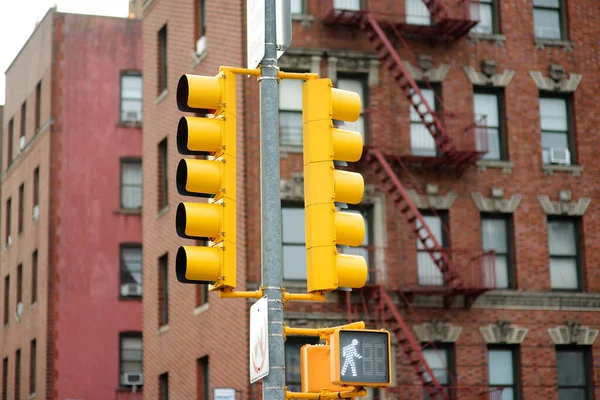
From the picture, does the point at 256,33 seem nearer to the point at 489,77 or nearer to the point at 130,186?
the point at 489,77

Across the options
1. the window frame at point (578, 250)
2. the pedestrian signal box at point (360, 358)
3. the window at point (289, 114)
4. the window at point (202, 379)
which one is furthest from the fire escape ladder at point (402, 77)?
the pedestrian signal box at point (360, 358)

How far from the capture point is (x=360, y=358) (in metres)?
9.33

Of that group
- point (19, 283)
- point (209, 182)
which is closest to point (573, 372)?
point (209, 182)

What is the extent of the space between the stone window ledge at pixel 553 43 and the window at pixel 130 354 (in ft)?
72.7

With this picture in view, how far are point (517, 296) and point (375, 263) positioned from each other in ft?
14.1

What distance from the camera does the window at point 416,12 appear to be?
32875 mm

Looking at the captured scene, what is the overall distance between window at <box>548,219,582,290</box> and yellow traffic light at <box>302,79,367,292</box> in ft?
78.1

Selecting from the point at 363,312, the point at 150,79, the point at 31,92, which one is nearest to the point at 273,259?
the point at 363,312

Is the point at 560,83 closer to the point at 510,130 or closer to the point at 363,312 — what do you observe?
the point at 510,130

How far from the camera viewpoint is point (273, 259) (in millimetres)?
10023

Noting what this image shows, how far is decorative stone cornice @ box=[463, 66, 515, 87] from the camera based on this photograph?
3300 cm

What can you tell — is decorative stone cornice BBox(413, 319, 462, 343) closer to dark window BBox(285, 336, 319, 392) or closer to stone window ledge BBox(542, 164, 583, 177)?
dark window BBox(285, 336, 319, 392)

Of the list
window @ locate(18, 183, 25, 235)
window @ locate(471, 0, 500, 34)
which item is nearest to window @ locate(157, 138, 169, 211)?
window @ locate(471, 0, 500, 34)

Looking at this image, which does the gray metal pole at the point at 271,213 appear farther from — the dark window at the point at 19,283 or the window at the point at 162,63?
the dark window at the point at 19,283
